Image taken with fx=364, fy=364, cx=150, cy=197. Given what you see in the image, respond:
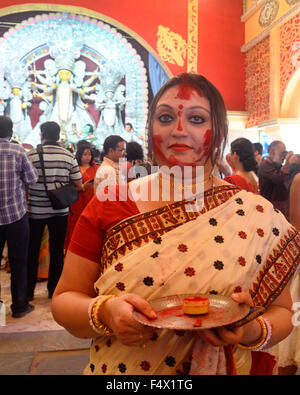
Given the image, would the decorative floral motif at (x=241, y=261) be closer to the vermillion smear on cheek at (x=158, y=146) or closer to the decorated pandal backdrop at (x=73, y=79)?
the vermillion smear on cheek at (x=158, y=146)

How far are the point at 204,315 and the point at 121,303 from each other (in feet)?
0.56

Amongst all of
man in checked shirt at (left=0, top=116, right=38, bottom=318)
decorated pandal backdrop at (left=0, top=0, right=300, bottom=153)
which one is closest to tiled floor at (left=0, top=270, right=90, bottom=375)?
man in checked shirt at (left=0, top=116, right=38, bottom=318)

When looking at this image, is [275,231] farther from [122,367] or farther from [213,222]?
[122,367]

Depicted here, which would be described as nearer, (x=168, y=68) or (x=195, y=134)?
(x=195, y=134)

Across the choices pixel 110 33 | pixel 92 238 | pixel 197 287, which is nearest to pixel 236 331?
pixel 197 287

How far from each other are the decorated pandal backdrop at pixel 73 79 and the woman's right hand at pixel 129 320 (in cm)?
683

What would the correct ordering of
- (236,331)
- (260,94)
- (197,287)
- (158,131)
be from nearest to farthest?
(236,331) → (197,287) → (158,131) → (260,94)

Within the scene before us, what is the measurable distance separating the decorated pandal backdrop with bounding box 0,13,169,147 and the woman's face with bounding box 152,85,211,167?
21.5 ft

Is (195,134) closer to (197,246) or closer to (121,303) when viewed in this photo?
(197,246)

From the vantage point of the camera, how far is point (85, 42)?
748cm

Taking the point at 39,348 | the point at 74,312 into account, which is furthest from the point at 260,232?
the point at 39,348

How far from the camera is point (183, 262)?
0.88 m

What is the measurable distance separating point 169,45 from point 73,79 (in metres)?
2.09

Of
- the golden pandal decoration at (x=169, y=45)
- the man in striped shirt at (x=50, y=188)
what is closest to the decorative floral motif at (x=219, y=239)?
the man in striped shirt at (x=50, y=188)
